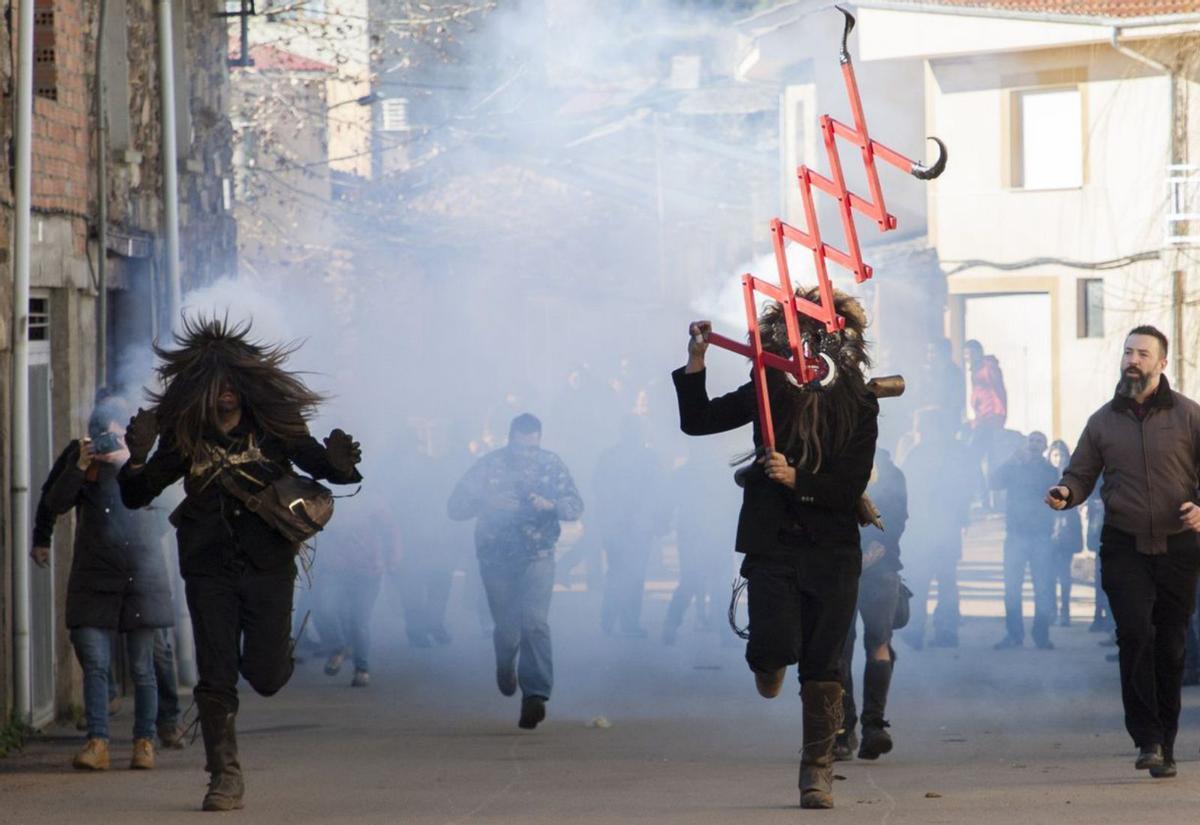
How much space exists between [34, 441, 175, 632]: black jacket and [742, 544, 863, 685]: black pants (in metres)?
3.20

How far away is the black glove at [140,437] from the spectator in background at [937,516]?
8.09 metres

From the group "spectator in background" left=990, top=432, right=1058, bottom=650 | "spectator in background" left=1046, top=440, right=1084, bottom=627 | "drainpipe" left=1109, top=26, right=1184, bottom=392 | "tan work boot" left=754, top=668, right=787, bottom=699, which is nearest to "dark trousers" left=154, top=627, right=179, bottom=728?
"tan work boot" left=754, top=668, right=787, bottom=699

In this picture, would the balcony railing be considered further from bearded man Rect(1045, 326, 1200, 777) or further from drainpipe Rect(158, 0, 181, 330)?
bearded man Rect(1045, 326, 1200, 777)

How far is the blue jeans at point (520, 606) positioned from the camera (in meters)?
11.2

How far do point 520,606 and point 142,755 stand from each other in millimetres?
2538

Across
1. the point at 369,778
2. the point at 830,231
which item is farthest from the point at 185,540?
the point at 830,231

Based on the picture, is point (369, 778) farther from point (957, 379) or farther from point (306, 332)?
point (306, 332)

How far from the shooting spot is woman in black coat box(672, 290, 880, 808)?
7727mm

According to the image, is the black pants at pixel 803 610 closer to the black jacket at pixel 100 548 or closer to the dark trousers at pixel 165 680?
the black jacket at pixel 100 548

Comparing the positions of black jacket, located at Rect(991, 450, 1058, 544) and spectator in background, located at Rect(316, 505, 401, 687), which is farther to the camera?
black jacket, located at Rect(991, 450, 1058, 544)

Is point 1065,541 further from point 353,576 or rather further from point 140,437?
point 140,437

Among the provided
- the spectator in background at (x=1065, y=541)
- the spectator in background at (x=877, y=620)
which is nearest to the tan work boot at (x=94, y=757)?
the spectator in background at (x=877, y=620)

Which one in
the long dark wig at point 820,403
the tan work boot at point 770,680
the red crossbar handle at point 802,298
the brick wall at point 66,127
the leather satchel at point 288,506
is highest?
the brick wall at point 66,127

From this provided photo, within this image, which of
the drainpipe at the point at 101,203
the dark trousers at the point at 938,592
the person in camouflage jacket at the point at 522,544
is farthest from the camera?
the dark trousers at the point at 938,592
